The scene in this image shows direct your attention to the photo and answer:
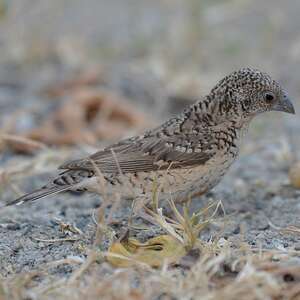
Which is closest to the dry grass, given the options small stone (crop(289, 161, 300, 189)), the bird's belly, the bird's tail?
the bird's belly

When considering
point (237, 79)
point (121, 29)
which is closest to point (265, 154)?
point (237, 79)

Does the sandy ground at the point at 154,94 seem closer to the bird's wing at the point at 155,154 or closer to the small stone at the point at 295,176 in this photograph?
the small stone at the point at 295,176

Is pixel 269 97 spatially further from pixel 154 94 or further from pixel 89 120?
pixel 154 94

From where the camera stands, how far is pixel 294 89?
10750 millimetres

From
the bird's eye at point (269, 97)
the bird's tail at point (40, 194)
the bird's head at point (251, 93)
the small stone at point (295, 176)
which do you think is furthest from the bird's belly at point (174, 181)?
the small stone at point (295, 176)

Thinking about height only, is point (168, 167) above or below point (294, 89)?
above

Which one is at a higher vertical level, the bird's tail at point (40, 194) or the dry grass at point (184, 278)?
the dry grass at point (184, 278)

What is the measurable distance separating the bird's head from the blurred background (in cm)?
256

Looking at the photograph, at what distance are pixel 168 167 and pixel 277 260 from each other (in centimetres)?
146

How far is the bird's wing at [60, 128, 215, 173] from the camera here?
5.66 m

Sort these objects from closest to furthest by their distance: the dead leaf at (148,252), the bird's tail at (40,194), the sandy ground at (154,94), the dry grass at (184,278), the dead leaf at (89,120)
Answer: the dry grass at (184,278) < the dead leaf at (148,252) < the sandy ground at (154,94) < the bird's tail at (40,194) < the dead leaf at (89,120)

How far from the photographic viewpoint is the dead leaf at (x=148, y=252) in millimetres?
4145

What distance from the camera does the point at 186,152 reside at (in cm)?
573

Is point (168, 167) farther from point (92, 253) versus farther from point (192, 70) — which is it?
point (192, 70)
